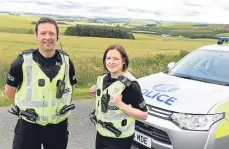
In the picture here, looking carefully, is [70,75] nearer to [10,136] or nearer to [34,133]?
[34,133]

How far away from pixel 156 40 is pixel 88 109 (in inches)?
705

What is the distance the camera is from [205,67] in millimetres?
4832

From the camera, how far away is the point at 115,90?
2.45 metres

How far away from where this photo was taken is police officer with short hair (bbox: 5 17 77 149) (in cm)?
238

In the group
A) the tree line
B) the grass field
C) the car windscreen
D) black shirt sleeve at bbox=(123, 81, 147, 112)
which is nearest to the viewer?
black shirt sleeve at bbox=(123, 81, 147, 112)

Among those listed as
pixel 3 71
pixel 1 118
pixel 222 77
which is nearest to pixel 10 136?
pixel 1 118

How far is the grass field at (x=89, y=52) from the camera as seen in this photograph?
10.0 metres

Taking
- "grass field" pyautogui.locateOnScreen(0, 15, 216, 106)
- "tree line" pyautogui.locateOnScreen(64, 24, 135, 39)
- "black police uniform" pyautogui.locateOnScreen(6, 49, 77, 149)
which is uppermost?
"black police uniform" pyautogui.locateOnScreen(6, 49, 77, 149)

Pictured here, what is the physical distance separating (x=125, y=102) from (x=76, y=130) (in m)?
2.91

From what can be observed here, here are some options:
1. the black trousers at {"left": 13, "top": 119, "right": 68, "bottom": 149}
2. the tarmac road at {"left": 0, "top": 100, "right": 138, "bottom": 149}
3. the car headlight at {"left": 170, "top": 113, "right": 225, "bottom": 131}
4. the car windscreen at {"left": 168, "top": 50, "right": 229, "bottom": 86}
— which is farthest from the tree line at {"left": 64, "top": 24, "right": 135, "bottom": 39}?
the black trousers at {"left": 13, "top": 119, "right": 68, "bottom": 149}

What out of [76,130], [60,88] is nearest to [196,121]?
[60,88]

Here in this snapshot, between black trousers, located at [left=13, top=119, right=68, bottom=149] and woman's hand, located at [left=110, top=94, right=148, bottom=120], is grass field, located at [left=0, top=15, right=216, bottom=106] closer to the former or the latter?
black trousers, located at [left=13, top=119, right=68, bottom=149]

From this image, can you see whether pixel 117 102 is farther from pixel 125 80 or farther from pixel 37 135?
pixel 37 135

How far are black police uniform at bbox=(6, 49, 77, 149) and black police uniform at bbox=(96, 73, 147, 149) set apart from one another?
1.19 ft
